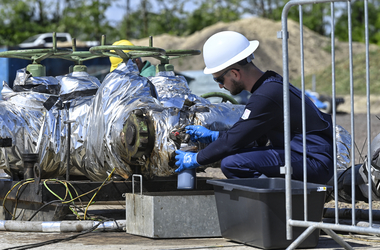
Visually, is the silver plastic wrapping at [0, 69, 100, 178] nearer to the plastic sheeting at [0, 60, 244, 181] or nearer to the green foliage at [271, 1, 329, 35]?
the plastic sheeting at [0, 60, 244, 181]

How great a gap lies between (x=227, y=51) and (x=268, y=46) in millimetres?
27715

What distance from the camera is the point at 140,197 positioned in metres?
3.64

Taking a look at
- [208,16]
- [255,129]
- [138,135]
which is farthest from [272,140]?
[208,16]

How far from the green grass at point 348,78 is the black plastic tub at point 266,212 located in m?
20.5

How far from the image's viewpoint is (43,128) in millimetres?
4414

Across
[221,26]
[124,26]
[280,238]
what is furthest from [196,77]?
[124,26]

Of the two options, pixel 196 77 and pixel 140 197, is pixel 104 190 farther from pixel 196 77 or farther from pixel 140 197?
pixel 196 77

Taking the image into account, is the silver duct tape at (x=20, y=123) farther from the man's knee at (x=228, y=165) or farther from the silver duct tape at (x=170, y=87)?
the man's knee at (x=228, y=165)

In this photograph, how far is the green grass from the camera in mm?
23831

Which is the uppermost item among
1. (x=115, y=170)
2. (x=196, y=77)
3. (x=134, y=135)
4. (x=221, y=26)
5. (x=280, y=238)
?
(x=221, y=26)

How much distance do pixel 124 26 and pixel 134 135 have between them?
37.9m

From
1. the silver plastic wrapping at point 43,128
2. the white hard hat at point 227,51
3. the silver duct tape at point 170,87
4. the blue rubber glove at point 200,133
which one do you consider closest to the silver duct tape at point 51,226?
the silver plastic wrapping at point 43,128

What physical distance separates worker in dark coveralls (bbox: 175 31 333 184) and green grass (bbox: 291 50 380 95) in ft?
65.8

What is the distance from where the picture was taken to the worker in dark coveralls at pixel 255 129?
11.1 feet
